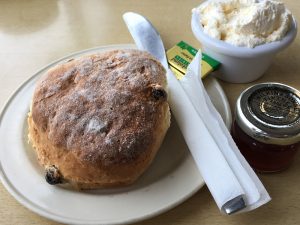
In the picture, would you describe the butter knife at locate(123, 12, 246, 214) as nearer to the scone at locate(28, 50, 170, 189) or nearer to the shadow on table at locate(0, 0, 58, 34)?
the scone at locate(28, 50, 170, 189)

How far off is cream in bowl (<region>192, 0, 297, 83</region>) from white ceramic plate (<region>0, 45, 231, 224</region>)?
0.13m

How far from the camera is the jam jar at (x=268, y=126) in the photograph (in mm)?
541

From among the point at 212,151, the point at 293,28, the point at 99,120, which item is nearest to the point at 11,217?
the point at 99,120

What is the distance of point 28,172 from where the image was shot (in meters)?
0.58

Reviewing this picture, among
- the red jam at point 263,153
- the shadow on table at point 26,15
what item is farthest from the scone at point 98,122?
the shadow on table at point 26,15

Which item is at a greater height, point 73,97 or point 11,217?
point 73,97

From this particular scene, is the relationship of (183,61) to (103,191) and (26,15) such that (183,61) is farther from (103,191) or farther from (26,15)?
(26,15)

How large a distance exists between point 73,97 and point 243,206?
31 cm

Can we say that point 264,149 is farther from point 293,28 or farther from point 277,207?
point 293,28

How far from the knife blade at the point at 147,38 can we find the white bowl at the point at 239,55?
0.09m

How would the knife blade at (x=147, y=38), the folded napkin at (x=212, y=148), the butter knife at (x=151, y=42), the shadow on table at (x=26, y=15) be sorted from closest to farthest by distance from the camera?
the folded napkin at (x=212, y=148) < the butter knife at (x=151, y=42) < the knife blade at (x=147, y=38) < the shadow on table at (x=26, y=15)

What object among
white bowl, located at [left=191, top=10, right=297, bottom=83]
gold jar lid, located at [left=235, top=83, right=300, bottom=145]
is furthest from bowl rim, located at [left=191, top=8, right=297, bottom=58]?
gold jar lid, located at [left=235, top=83, right=300, bottom=145]

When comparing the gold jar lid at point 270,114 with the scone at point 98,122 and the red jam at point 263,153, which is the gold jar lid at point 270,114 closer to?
the red jam at point 263,153

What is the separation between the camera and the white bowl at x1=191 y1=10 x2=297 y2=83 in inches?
27.0
